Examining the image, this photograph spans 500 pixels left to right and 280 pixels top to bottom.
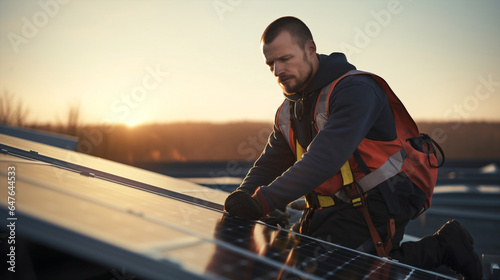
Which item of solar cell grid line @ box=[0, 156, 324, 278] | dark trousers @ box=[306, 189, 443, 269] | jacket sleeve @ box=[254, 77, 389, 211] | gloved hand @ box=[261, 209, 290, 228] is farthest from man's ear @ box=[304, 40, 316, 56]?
solar cell grid line @ box=[0, 156, 324, 278]

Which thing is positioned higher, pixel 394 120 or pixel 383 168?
pixel 394 120

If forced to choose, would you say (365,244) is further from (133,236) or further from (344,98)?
(133,236)

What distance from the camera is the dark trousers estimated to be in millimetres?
2445

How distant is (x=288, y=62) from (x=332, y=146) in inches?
27.4

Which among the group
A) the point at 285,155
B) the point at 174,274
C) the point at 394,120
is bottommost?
the point at 174,274


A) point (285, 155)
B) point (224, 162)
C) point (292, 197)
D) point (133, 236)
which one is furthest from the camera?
point (224, 162)

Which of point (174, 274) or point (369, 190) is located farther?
point (369, 190)

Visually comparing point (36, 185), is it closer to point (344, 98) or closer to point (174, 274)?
point (174, 274)

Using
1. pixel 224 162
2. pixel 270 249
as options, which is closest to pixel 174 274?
pixel 270 249

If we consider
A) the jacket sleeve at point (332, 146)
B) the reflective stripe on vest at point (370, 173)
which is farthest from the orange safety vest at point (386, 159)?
the jacket sleeve at point (332, 146)

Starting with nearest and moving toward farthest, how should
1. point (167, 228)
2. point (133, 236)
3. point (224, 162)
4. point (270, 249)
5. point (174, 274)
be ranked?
point (174, 274)
point (133, 236)
point (167, 228)
point (270, 249)
point (224, 162)

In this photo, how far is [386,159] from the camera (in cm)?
246

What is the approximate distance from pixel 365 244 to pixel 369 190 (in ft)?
1.05

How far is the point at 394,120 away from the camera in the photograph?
2.58m
